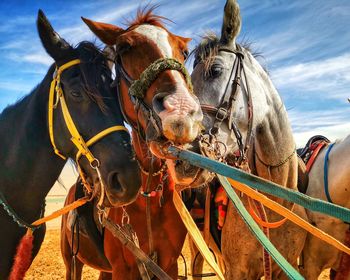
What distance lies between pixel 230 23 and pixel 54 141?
1.73 meters

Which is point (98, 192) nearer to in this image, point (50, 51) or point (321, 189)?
point (50, 51)

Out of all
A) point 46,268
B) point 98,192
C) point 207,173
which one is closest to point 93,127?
point 98,192

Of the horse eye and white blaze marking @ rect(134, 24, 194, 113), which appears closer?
white blaze marking @ rect(134, 24, 194, 113)

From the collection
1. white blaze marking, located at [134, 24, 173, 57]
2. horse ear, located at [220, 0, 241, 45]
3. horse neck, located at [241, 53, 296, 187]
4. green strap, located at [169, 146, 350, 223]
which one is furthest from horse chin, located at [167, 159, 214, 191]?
horse ear, located at [220, 0, 241, 45]

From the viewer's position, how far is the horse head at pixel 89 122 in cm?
247

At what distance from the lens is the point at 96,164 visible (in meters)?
2.49

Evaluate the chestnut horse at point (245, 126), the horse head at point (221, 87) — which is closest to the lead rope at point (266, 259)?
the chestnut horse at point (245, 126)

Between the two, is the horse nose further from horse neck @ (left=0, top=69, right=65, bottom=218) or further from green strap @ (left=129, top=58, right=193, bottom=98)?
horse neck @ (left=0, top=69, right=65, bottom=218)

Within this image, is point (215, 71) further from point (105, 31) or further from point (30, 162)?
point (30, 162)

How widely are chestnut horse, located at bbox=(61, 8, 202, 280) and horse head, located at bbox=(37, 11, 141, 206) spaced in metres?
0.16

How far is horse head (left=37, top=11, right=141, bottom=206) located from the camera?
247 centimetres

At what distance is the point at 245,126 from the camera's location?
3.14 meters

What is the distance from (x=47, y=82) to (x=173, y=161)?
1155 mm

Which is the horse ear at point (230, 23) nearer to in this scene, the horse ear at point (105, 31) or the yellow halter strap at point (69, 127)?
the horse ear at point (105, 31)
